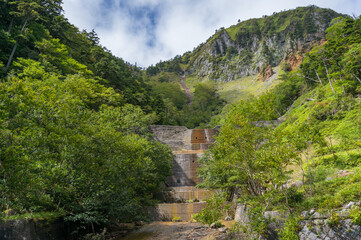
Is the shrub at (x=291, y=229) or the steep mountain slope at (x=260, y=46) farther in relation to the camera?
the steep mountain slope at (x=260, y=46)

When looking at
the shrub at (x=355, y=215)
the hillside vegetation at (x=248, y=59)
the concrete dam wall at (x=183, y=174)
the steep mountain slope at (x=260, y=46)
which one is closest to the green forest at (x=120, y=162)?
the shrub at (x=355, y=215)

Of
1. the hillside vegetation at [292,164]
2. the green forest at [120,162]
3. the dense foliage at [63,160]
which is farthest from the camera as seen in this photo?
the hillside vegetation at [292,164]

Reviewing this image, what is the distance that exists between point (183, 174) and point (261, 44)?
11350 centimetres

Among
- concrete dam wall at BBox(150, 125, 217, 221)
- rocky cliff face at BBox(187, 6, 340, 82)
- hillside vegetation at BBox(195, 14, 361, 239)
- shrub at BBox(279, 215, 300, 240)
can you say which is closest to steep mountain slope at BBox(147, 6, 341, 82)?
rocky cliff face at BBox(187, 6, 340, 82)

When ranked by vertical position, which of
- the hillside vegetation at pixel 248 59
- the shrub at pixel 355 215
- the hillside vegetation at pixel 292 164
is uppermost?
the hillside vegetation at pixel 248 59

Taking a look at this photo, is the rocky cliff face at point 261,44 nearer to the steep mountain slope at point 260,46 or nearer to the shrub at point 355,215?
the steep mountain slope at point 260,46

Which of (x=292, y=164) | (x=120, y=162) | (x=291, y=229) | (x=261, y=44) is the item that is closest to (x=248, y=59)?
(x=261, y=44)

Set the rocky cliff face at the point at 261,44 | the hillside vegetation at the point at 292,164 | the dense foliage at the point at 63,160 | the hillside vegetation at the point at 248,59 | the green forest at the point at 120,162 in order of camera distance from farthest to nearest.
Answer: the rocky cliff face at the point at 261,44 → the hillside vegetation at the point at 248,59 → the hillside vegetation at the point at 292,164 → the green forest at the point at 120,162 → the dense foliage at the point at 63,160

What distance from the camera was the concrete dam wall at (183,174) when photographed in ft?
57.3

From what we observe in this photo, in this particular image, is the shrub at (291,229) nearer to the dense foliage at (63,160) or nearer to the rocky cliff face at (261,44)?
the dense foliage at (63,160)

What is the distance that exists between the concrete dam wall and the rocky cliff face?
6024cm

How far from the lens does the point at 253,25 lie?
150625 mm

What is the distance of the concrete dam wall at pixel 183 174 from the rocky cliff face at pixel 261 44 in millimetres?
60238

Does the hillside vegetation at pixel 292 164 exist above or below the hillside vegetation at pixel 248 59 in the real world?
below
